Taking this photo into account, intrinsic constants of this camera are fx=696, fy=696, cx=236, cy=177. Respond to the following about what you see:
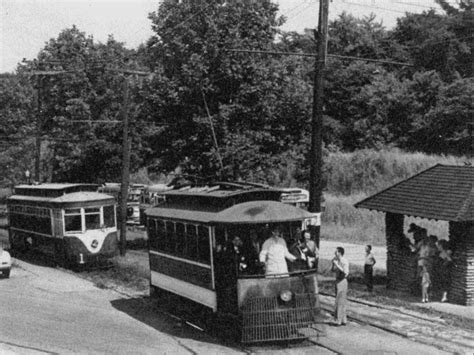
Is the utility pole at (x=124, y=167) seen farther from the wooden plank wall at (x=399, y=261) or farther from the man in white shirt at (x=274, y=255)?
the man in white shirt at (x=274, y=255)

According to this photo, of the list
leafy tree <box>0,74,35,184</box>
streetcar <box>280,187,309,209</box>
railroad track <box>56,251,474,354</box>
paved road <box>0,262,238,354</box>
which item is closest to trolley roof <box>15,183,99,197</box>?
paved road <box>0,262,238,354</box>

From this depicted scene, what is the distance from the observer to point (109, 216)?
26.5 metres

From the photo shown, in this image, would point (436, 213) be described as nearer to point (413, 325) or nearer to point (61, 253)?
point (413, 325)

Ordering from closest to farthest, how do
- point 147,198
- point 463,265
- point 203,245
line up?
point 203,245 < point 463,265 < point 147,198

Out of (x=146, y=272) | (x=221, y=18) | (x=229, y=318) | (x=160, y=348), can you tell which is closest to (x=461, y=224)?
(x=229, y=318)

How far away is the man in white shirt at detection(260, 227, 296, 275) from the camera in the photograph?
44.9ft

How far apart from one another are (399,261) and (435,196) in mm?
2187

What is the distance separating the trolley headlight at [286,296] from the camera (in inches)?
531

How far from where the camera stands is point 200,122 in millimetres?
28156

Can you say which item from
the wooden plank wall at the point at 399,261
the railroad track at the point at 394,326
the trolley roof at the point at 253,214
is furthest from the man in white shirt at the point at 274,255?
the wooden plank wall at the point at 399,261

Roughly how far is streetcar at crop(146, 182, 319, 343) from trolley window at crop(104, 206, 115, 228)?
10391 mm

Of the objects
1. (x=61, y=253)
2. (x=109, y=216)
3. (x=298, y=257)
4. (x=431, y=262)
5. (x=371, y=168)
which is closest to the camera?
(x=298, y=257)

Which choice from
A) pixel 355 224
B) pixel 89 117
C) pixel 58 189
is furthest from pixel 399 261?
pixel 89 117

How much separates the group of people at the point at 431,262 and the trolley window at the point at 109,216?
11969mm
